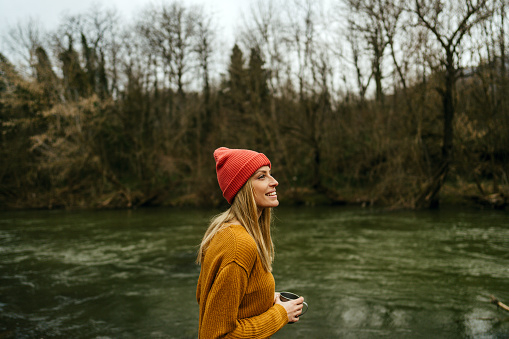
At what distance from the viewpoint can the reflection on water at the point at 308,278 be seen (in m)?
6.27

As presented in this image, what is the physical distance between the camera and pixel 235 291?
1.90 meters

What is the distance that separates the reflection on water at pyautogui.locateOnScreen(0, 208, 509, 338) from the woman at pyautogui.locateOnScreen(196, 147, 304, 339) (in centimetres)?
412

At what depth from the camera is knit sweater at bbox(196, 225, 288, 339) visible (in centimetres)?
190

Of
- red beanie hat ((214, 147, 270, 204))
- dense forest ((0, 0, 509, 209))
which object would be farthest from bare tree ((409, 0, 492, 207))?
red beanie hat ((214, 147, 270, 204))

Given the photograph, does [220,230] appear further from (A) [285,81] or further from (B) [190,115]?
(B) [190,115]

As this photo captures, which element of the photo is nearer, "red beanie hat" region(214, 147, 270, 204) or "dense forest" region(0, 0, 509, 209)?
"red beanie hat" region(214, 147, 270, 204)

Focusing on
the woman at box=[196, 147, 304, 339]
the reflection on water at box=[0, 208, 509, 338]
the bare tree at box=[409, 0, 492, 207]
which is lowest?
the reflection on water at box=[0, 208, 509, 338]

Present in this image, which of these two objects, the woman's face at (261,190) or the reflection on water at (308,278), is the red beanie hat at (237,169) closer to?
the woman's face at (261,190)

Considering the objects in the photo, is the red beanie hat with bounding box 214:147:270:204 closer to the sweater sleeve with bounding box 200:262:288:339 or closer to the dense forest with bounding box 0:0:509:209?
the sweater sleeve with bounding box 200:262:288:339

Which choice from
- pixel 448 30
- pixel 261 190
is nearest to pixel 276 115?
pixel 448 30

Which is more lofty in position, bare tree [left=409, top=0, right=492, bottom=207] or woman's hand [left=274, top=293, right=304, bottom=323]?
bare tree [left=409, top=0, right=492, bottom=207]

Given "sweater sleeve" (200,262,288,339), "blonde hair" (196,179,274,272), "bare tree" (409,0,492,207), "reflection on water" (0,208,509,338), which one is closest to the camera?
"sweater sleeve" (200,262,288,339)

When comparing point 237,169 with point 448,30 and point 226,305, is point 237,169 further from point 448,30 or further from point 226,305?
point 448,30

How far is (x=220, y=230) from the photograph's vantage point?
Result: 206 centimetres
